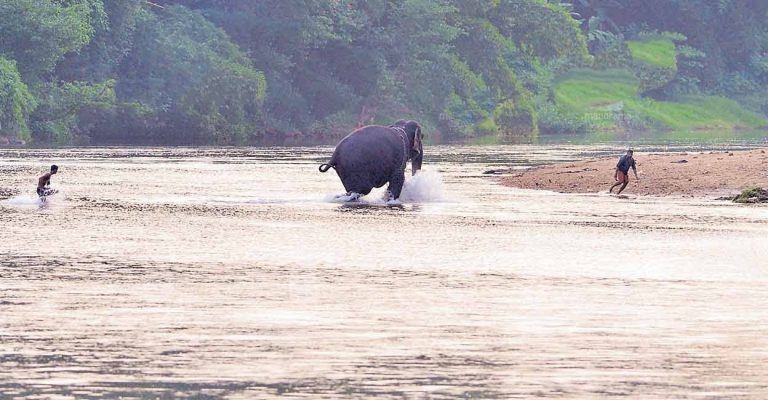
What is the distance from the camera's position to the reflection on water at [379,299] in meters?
13.5

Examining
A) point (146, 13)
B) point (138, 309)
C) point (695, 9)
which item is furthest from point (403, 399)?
point (695, 9)

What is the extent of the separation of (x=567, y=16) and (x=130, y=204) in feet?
238

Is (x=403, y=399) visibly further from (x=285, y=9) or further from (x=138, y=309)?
(x=285, y=9)

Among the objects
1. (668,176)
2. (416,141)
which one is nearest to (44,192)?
(416,141)

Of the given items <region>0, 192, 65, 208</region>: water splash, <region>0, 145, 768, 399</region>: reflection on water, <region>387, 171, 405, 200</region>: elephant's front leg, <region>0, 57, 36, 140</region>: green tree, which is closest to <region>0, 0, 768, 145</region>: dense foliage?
<region>0, 57, 36, 140</region>: green tree

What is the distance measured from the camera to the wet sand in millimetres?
38062

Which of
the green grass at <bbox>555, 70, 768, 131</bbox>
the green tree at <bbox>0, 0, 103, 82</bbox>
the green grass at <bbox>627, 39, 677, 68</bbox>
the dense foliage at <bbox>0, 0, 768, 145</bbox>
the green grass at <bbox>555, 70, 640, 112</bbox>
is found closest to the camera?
the green tree at <bbox>0, 0, 103, 82</bbox>

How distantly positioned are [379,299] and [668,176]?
23.9m

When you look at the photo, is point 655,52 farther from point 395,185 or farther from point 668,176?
point 395,185

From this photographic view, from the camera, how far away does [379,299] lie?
18.2 meters

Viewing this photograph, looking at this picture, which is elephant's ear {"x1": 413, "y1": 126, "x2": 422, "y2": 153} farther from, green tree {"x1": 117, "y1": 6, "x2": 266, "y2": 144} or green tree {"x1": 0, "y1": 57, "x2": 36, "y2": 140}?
green tree {"x1": 117, "y1": 6, "x2": 266, "y2": 144}

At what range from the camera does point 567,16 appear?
336ft

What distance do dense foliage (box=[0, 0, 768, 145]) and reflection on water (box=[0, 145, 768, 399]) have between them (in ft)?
147

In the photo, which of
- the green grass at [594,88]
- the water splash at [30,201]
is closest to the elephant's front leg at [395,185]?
the water splash at [30,201]
